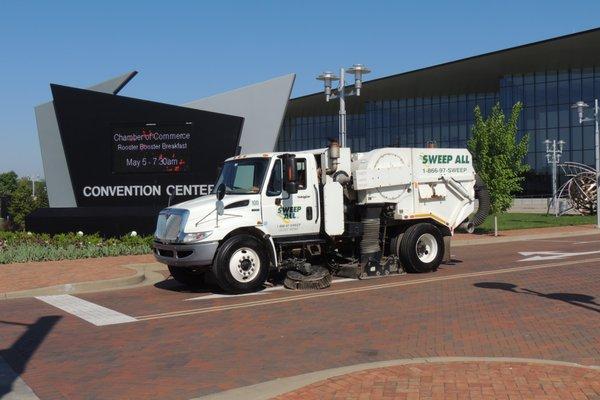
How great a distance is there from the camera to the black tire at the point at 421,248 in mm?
13648

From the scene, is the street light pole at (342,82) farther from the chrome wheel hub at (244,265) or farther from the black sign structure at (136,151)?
the chrome wheel hub at (244,265)

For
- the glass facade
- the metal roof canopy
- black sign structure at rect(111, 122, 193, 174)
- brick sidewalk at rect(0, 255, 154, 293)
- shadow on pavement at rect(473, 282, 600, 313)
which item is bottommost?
shadow on pavement at rect(473, 282, 600, 313)

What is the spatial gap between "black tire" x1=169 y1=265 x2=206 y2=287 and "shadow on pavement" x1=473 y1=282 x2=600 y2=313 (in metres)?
5.28

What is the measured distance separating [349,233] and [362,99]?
73.8 metres

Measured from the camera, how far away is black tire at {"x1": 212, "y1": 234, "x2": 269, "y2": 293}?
447 inches

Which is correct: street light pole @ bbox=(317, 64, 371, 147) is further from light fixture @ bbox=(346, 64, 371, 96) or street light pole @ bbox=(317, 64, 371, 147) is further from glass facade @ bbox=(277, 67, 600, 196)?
glass facade @ bbox=(277, 67, 600, 196)

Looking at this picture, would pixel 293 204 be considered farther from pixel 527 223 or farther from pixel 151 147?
pixel 527 223

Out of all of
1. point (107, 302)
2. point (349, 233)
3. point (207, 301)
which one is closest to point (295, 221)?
point (349, 233)

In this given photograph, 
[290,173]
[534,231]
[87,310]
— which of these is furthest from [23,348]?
[534,231]

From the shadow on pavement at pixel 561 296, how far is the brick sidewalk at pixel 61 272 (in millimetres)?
7413

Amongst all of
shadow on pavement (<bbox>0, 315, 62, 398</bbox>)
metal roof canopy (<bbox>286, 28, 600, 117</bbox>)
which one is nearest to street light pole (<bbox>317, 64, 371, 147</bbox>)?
shadow on pavement (<bbox>0, 315, 62, 398</bbox>)

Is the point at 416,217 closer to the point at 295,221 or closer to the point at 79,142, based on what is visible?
the point at 295,221

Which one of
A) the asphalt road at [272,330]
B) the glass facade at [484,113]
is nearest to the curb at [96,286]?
the asphalt road at [272,330]

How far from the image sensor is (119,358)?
23.5 ft
